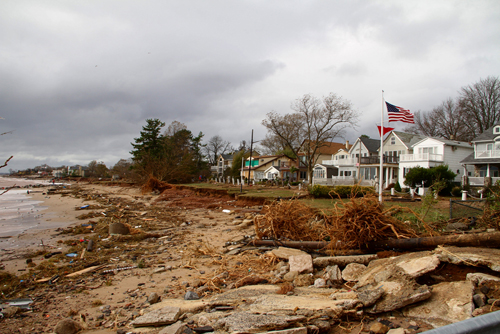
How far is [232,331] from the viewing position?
11.9ft

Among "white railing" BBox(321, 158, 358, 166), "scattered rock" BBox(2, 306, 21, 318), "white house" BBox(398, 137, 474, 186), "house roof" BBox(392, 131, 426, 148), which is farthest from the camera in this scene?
"white railing" BBox(321, 158, 358, 166)

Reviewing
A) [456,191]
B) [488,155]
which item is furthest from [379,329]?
[488,155]

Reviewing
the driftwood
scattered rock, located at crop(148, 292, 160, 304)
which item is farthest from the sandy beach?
the driftwood

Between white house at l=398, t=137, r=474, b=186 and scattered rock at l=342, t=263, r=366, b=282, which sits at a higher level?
white house at l=398, t=137, r=474, b=186

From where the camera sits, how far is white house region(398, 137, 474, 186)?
1297 inches

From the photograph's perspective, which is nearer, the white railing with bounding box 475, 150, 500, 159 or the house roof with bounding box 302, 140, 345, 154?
the white railing with bounding box 475, 150, 500, 159

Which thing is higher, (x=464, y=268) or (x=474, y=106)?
(x=474, y=106)

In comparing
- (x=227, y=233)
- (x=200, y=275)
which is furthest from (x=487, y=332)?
(x=227, y=233)

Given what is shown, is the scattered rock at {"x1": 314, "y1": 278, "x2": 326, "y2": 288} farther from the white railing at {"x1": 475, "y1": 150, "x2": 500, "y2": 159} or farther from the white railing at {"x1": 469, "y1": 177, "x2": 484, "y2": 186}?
the white railing at {"x1": 475, "y1": 150, "x2": 500, "y2": 159}

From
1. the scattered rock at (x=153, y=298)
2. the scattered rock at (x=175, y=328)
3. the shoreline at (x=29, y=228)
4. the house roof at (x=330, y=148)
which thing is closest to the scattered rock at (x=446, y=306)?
the scattered rock at (x=175, y=328)

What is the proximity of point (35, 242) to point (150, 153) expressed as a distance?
1598 inches

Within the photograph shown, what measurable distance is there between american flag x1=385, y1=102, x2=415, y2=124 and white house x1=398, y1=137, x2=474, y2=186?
18.8 m

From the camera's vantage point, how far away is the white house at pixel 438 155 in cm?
3294

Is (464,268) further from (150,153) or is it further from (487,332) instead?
(150,153)
